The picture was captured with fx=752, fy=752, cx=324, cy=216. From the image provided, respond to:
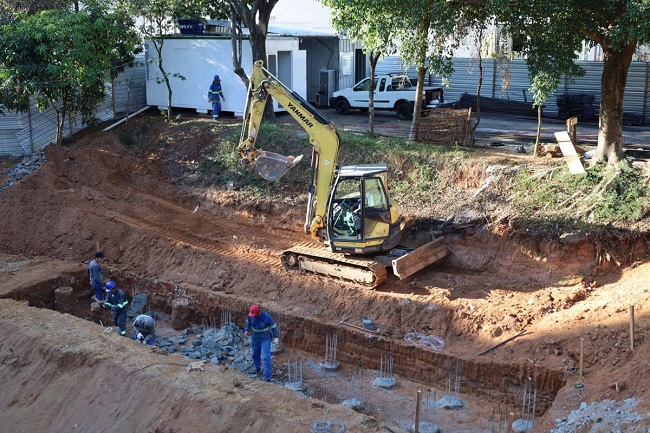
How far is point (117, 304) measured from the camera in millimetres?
15578

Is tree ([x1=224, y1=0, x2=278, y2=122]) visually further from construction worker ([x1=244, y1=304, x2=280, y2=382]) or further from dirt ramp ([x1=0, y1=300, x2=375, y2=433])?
dirt ramp ([x1=0, y1=300, x2=375, y2=433])

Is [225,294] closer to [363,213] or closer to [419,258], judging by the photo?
[363,213]

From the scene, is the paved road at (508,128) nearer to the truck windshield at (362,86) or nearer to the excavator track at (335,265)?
the truck windshield at (362,86)

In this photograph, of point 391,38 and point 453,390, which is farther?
point 391,38

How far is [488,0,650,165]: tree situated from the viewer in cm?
1498

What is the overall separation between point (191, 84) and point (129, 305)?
11303 millimetres

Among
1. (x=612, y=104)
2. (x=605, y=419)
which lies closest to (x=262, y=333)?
(x=605, y=419)

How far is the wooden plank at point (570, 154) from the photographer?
56.8ft

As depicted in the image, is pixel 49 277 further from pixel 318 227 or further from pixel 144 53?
pixel 144 53

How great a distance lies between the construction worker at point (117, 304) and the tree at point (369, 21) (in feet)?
28.9

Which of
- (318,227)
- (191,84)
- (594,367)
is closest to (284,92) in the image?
(318,227)

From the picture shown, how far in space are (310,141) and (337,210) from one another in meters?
1.64

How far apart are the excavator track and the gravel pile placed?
212 inches

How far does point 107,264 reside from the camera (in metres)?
18.9
